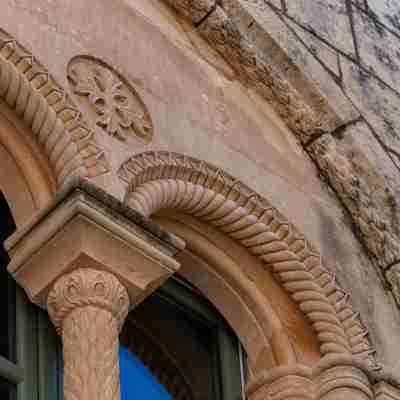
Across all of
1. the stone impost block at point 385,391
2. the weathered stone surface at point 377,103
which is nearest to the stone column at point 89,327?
the stone impost block at point 385,391

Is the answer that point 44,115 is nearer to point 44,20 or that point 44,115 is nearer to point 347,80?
point 44,20

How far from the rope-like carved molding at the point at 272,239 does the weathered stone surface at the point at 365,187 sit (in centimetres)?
34

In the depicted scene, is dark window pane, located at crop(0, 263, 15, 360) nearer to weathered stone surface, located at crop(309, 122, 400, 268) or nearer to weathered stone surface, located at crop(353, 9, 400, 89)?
weathered stone surface, located at crop(309, 122, 400, 268)

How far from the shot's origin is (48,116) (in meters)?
5.79

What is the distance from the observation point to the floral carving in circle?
599 cm

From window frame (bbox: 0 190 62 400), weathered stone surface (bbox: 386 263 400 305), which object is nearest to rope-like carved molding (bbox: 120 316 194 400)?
window frame (bbox: 0 190 62 400)

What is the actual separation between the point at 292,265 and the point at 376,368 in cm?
43

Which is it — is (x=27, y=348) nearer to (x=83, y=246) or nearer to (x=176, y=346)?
(x=83, y=246)

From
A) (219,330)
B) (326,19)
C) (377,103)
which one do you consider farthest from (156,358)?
(326,19)

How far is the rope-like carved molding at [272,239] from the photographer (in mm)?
6172

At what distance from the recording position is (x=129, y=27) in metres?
6.45

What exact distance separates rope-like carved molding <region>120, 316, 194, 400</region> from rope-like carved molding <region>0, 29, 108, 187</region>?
659mm

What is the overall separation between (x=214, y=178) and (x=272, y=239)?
0.92 feet

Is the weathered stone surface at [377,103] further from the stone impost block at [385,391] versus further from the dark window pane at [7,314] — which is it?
the dark window pane at [7,314]
